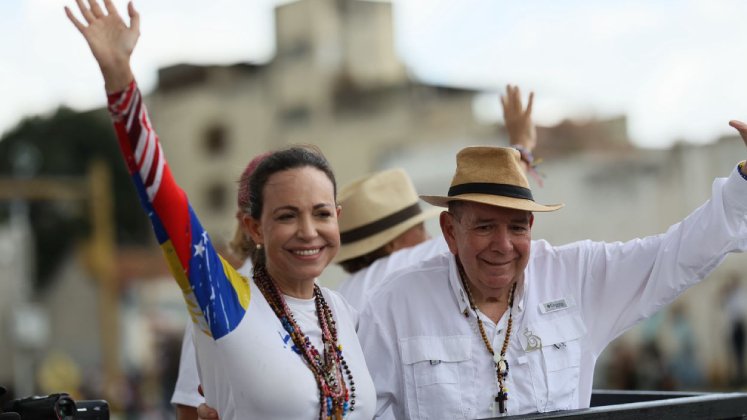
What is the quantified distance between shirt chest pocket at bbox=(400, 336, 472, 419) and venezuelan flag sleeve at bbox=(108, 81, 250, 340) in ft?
2.57

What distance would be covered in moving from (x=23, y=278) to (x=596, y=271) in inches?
1329

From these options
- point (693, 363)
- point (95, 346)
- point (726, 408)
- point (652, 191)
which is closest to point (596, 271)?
point (726, 408)

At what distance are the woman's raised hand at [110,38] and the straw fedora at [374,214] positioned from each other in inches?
88.3

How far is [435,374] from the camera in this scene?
3471mm

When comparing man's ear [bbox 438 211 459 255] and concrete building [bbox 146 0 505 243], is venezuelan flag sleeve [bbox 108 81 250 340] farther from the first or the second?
concrete building [bbox 146 0 505 243]

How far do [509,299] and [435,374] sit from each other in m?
0.36

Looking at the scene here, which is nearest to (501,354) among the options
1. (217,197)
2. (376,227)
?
(376,227)

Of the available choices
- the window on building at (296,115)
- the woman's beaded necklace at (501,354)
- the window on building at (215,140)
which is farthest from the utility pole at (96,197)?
the woman's beaded necklace at (501,354)

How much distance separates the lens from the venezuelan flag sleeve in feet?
8.43

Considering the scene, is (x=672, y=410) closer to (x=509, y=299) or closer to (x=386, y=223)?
(x=509, y=299)

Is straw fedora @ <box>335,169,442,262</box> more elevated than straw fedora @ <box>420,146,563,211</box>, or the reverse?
straw fedora @ <box>420,146,563,211</box>

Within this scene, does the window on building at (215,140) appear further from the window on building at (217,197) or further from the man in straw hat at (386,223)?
the man in straw hat at (386,223)

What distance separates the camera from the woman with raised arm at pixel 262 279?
2.59 meters

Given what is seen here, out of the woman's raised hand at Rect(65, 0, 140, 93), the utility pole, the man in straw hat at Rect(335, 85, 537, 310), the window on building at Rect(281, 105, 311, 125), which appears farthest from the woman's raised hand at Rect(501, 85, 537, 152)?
the window on building at Rect(281, 105, 311, 125)
